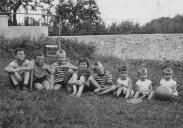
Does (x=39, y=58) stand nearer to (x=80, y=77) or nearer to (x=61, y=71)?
(x=61, y=71)

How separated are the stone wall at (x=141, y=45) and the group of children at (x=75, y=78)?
7.02 meters

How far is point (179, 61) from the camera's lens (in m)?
14.1

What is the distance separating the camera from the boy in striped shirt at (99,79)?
8.01 metres

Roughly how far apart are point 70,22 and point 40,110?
13731mm

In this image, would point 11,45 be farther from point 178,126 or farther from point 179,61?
point 178,126

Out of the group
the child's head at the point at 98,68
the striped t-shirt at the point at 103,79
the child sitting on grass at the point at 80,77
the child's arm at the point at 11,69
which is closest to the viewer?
the child's arm at the point at 11,69

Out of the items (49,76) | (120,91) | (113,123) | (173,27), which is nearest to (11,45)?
(49,76)

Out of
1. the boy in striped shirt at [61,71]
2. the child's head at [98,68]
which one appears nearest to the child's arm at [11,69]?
the boy in striped shirt at [61,71]

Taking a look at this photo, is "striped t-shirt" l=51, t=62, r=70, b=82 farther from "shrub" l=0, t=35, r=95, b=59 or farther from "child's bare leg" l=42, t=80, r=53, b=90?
"shrub" l=0, t=35, r=95, b=59

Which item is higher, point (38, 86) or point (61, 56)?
point (61, 56)

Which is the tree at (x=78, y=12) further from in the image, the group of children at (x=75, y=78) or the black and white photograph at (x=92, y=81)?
the group of children at (x=75, y=78)

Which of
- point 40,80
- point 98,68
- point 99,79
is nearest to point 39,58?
point 40,80

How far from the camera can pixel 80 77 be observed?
815 centimetres

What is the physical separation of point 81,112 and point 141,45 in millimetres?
10124
